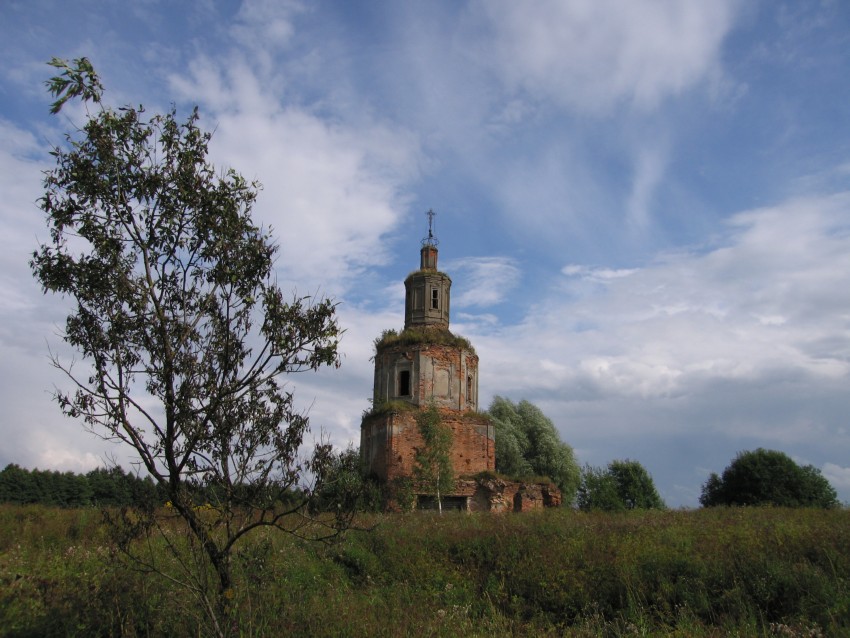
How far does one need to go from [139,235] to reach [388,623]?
6.23m

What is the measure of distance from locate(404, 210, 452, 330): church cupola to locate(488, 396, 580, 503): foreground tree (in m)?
10.9

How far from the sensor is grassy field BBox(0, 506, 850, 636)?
7945 millimetres

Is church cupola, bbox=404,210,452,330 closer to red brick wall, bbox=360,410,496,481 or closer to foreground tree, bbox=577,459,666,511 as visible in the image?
red brick wall, bbox=360,410,496,481

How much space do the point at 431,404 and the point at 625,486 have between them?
1762cm

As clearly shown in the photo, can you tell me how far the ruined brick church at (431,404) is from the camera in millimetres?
30297

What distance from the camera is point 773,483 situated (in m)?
30.2

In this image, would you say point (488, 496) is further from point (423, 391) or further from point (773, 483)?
point (773, 483)

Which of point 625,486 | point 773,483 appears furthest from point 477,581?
point 625,486

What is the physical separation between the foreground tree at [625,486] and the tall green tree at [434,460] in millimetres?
13064

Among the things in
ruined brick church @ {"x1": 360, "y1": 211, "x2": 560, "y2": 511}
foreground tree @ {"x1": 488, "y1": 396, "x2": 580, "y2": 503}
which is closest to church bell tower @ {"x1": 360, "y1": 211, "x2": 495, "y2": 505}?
ruined brick church @ {"x1": 360, "y1": 211, "x2": 560, "y2": 511}

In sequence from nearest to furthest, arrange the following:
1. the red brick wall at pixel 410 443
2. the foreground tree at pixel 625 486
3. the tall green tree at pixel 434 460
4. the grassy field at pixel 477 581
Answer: the grassy field at pixel 477 581 < the tall green tree at pixel 434 460 < the red brick wall at pixel 410 443 < the foreground tree at pixel 625 486

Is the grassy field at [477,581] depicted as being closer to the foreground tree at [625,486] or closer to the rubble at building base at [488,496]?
the rubble at building base at [488,496]

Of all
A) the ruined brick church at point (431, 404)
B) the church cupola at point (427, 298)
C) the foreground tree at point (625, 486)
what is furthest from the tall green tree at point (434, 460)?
the foreground tree at point (625, 486)

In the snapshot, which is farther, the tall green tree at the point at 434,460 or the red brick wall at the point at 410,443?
the red brick wall at the point at 410,443
